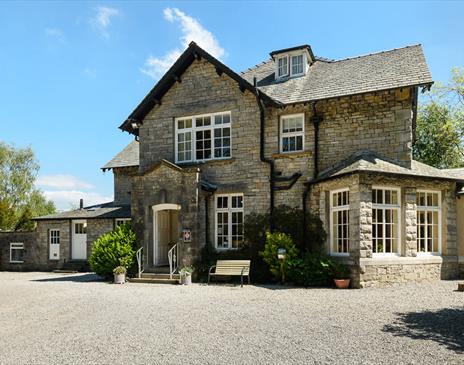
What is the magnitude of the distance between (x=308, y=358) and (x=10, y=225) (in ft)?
97.2

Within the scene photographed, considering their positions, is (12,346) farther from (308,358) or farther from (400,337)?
(400,337)

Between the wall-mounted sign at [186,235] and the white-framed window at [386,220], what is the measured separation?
624cm

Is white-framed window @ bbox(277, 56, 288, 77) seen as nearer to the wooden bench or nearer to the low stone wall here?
the wooden bench

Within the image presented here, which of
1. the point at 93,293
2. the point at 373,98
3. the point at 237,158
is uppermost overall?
the point at 373,98

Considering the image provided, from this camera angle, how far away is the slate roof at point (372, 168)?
1339 centimetres

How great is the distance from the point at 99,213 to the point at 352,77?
46.2ft

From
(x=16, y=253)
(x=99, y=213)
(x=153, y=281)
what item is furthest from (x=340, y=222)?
(x=16, y=253)

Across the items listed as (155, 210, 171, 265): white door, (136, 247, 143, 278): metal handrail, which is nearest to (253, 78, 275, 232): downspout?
(155, 210, 171, 265): white door

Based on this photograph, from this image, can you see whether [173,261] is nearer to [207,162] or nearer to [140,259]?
[140,259]

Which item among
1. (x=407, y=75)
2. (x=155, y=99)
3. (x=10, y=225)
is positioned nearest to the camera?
(x=407, y=75)

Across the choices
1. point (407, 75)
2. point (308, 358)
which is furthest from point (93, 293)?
point (407, 75)

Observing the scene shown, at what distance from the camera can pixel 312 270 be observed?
1370 cm

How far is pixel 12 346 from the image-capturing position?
732 cm

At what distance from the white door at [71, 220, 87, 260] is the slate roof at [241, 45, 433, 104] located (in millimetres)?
11605
